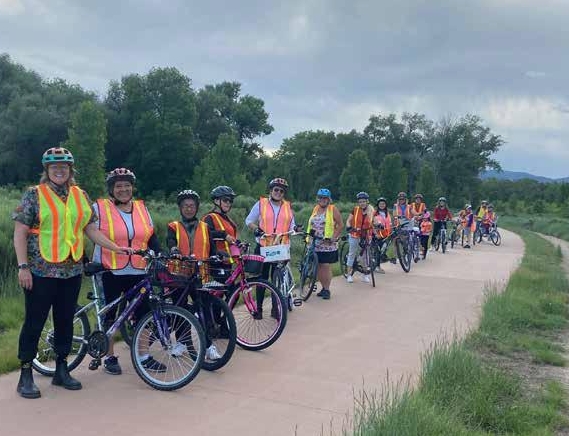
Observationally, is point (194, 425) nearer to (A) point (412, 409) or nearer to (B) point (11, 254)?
(A) point (412, 409)

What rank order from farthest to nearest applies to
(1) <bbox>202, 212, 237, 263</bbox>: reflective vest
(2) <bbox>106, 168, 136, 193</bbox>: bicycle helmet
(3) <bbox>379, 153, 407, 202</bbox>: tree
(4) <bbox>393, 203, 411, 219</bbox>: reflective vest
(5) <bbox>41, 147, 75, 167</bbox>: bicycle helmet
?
(3) <bbox>379, 153, 407, 202</bbox>: tree
(4) <bbox>393, 203, 411, 219</bbox>: reflective vest
(1) <bbox>202, 212, 237, 263</bbox>: reflective vest
(2) <bbox>106, 168, 136, 193</bbox>: bicycle helmet
(5) <bbox>41, 147, 75, 167</bbox>: bicycle helmet

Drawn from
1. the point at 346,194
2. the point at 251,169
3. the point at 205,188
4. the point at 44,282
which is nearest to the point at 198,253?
the point at 44,282

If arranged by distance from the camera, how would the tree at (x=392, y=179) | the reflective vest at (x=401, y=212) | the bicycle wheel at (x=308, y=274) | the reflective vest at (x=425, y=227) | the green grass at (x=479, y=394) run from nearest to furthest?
1. the green grass at (x=479, y=394)
2. the bicycle wheel at (x=308, y=274)
3. the reflective vest at (x=401, y=212)
4. the reflective vest at (x=425, y=227)
5. the tree at (x=392, y=179)

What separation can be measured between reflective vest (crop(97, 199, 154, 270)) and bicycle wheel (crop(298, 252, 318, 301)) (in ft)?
13.8

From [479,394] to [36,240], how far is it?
3.67m

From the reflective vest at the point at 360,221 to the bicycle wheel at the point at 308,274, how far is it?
7.30 ft

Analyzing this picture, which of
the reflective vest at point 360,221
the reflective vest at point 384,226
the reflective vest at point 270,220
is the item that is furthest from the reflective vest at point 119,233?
the reflective vest at point 384,226

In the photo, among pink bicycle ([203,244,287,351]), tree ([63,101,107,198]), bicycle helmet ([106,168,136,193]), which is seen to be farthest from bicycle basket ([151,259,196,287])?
tree ([63,101,107,198])

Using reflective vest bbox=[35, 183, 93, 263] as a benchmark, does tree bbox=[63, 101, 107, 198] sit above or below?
above

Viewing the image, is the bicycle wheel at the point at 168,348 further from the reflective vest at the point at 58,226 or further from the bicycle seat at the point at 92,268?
the reflective vest at the point at 58,226

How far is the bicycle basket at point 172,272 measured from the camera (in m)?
5.25

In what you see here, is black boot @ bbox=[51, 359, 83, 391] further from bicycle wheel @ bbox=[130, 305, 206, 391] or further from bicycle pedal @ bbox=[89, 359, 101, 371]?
bicycle wheel @ bbox=[130, 305, 206, 391]

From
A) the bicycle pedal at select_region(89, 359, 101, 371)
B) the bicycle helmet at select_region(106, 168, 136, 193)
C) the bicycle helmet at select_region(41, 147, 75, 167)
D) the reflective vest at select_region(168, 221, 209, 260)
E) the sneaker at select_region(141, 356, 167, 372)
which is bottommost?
the bicycle pedal at select_region(89, 359, 101, 371)

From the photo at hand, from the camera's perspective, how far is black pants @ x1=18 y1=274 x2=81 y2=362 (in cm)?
468
